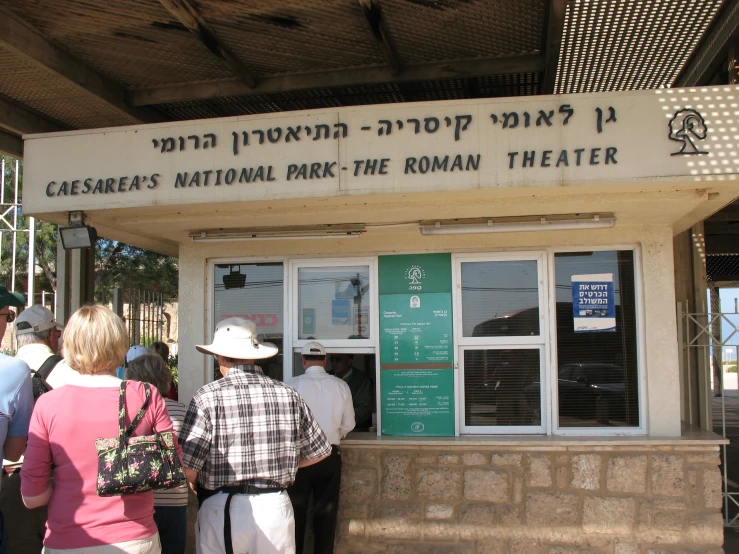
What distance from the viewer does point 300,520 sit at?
15.7 ft

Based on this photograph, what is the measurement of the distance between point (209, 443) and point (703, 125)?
350cm

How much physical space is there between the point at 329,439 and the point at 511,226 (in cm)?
212

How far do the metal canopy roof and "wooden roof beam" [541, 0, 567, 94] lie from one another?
15mm

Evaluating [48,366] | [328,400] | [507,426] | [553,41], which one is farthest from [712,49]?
[48,366]

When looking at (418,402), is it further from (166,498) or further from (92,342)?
(92,342)

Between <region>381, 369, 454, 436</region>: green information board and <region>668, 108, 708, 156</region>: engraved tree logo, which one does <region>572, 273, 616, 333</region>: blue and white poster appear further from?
<region>668, 108, 708, 156</region>: engraved tree logo

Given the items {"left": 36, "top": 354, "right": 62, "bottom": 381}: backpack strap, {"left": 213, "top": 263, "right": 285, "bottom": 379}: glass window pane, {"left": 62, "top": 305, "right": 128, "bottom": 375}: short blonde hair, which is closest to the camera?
{"left": 62, "top": 305, "right": 128, "bottom": 375}: short blonde hair

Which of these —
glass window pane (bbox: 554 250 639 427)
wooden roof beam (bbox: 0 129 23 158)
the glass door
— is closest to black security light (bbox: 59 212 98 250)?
wooden roof beam (bbox: 0 129 23 158)

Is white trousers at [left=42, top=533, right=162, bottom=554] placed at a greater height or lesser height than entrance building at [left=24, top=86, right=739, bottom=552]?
lesser

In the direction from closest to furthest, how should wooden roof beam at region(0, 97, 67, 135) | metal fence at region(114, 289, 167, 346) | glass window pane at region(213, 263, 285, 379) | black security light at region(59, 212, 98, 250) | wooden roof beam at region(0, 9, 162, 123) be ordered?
black security light at region(59, 212, 98, 250) → wooden roof beam at region(0, 9, 162, 123) → glass window pane at region(213, 263, 285, 379) → wooden roof beam at region(0, 97, 67, 135) → metal fence at region(114, 289, 167, 346)

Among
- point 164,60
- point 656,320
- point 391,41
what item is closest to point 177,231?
point 164,60

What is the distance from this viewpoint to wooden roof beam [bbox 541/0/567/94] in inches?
183

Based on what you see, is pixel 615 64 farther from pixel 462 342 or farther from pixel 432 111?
pixel 462 342

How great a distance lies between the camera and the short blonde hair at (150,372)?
3971 millimetres
